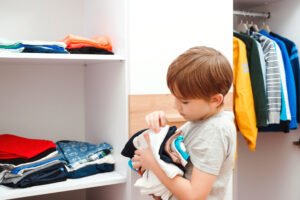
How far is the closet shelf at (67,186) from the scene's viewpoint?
1.20 m

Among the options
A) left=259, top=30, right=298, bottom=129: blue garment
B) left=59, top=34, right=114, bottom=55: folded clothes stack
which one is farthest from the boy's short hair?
left=259, top=30, right=298, bottom=129: blue garment

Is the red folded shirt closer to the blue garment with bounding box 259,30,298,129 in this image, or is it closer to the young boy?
the young boy

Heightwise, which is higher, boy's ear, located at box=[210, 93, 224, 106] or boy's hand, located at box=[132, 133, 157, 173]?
boy's ear, located at box=[210, 93, 224, 106]

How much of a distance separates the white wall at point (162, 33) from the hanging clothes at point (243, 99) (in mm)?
312

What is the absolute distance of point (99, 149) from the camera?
1452mm

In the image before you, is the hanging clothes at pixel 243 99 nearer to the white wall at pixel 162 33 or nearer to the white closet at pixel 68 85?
the white wall at pixel 162 33

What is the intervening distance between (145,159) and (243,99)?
96 cm

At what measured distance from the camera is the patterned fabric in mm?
1398

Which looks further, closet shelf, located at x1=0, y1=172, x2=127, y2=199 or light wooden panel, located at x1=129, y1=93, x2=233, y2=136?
light wooden panel, located at x1=129, y1=93, x2=233, y2=136

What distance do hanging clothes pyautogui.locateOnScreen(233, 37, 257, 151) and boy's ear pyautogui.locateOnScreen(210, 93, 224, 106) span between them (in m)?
0.88

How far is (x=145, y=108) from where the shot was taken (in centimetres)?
138

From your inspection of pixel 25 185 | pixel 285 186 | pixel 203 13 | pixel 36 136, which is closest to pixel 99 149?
pixel 25 185

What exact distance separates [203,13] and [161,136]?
788mm

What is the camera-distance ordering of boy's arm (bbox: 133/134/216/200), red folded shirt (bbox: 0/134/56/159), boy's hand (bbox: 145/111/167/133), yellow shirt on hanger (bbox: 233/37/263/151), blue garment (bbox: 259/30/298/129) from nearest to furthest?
boy's arm (bbox: 133/134/216/200) < boy's hand (bbox: 145/111/167/133) < red folded shirt (bbox: 0/134/56/159) < yellow shirt on hanger (bbox: 233/37/263/151) < blue garment (bbox: 259/30/298/129)
